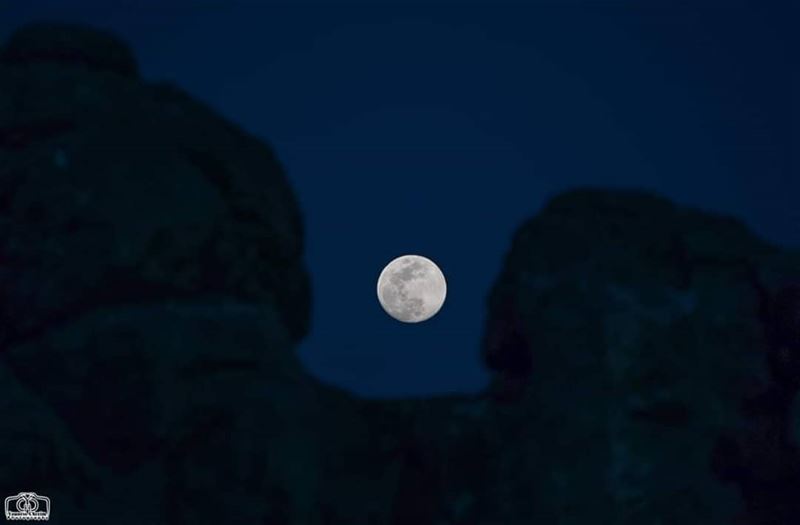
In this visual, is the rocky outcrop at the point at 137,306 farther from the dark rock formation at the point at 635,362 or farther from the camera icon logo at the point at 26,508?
the dark rock formation at the point at 635,362

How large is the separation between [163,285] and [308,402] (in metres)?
5.75

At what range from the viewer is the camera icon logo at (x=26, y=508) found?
758 inches

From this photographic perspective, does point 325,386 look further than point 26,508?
Yes

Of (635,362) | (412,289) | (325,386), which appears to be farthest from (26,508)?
(412,289)

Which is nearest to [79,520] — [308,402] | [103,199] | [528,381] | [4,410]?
[4,410]

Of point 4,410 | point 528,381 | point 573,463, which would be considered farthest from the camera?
point 528,381

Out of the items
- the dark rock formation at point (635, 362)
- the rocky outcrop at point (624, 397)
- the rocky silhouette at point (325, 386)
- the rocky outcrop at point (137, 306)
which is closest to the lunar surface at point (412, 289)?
the rocky outcrop at point (137, 306)

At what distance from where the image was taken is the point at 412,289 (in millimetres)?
42188

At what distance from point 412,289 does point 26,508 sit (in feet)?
82.2

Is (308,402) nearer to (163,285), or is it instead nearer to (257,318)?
(257,318)

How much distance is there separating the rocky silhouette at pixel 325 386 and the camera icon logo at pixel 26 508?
1.00 feet

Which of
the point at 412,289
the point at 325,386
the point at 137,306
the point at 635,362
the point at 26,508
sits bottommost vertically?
the point at 26,508

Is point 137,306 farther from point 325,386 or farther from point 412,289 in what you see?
point 412,289

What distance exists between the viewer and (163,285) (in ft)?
82.1
